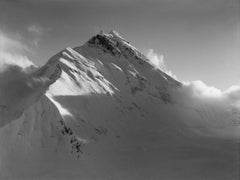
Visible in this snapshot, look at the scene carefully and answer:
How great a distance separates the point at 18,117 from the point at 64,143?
24.0 metres

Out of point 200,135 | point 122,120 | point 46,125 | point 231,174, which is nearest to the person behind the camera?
point 231,174

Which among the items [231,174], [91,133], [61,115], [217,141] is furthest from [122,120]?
[231,174]

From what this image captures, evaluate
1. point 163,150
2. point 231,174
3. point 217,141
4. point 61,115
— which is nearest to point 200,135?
point 217,141

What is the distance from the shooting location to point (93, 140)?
15038 cm

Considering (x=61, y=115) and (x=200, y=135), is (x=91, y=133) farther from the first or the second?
(x=200, y=135)

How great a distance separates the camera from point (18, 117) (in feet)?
492

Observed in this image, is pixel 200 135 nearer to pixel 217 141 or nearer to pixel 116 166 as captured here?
pixel 217 141

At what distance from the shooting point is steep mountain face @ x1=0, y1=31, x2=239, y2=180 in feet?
423

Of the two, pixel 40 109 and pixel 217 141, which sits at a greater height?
pixel 217 141

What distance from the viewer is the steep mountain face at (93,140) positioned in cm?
12888

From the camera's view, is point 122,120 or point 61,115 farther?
point 122,120

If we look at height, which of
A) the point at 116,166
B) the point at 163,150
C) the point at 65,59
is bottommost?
the point at 116,166

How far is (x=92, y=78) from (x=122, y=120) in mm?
33489

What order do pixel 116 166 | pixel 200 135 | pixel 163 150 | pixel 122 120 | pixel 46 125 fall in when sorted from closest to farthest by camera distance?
pixel 116 166
pixel 46 125
pixel 163 150
pixel 122 120
pixel 200 135
